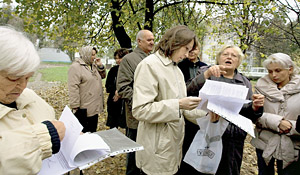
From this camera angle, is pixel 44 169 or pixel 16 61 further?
pixel 44 169

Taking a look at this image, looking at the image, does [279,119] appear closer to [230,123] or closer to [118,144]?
[230,123]

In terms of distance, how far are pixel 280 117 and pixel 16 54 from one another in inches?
89.7

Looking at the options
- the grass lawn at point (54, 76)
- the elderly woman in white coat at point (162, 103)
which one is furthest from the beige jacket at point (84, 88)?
the grass lawn at point (54, 76)

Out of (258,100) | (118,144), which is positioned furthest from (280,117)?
(118,144)

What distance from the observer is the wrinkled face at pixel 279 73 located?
2.21m

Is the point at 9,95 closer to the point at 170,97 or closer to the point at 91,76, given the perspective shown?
the point at 170,97

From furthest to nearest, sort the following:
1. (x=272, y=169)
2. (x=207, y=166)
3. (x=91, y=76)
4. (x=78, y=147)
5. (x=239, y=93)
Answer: (x=91, y=76) → (x=272, y=169) → (x=207, y=166) → (x=239, y=93) → (x=78, y=147)

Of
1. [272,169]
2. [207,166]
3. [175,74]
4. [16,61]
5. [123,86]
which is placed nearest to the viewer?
[16,61]

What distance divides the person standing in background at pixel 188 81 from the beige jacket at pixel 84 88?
149 cm

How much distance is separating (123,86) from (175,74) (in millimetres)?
1159

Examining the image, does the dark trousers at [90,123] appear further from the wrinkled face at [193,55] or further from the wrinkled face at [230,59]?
the wrinkled face at [230,59]

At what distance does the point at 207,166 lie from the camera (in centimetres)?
204

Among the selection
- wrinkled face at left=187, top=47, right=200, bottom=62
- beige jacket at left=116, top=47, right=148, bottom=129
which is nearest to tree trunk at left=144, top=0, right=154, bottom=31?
wrinkled face at left=187, top=47, right=200, bottom=62

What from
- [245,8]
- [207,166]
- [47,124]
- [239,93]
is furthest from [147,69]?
[245,8]
